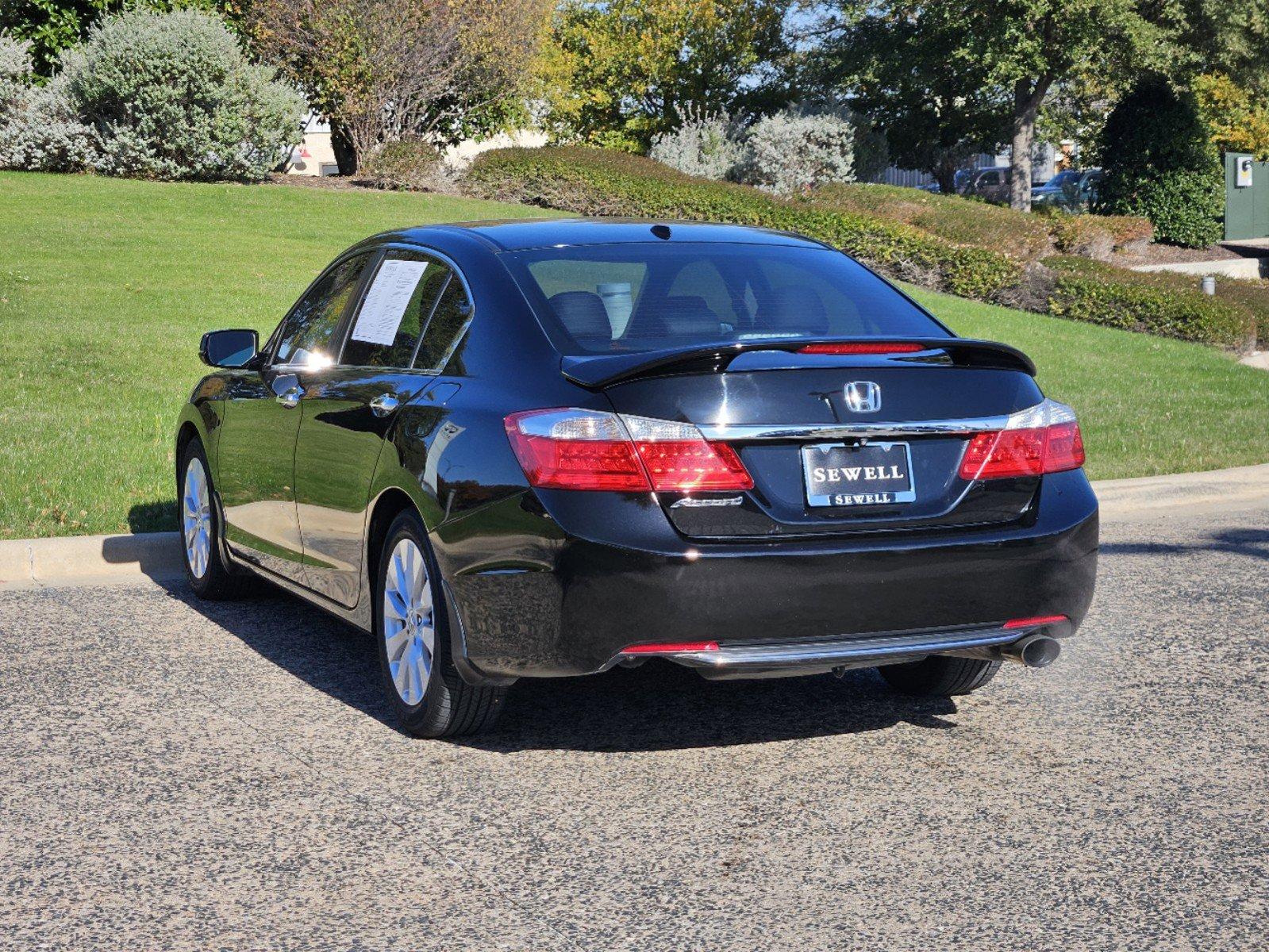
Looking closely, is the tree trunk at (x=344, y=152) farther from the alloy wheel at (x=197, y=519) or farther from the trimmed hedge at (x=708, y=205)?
the alloy wheel at (x=197, y=519)

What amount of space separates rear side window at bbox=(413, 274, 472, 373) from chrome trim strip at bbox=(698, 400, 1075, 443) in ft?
3.49

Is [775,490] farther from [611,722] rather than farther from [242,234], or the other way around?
[242,234]

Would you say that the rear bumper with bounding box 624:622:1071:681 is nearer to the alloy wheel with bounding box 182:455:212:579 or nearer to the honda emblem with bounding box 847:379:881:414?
the honda emblem with bounding box 847:379:881:414

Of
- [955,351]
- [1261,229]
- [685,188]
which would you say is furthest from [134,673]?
[1261,229]

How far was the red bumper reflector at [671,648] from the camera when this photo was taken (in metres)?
4.45

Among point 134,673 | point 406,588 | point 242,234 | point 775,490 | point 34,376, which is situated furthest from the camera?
point 242,234

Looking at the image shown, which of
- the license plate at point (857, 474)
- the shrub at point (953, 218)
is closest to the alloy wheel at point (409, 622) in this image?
the license plate at point (857, 474)

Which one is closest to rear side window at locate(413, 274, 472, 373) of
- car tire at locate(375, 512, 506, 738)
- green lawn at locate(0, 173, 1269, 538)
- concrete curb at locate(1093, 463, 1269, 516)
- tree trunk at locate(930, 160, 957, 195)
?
car tire at locate(375, 512, 506, 738)

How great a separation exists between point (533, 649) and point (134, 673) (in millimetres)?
2239

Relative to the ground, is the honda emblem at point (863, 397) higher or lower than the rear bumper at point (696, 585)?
higher

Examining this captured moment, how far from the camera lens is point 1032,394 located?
16.1 ft

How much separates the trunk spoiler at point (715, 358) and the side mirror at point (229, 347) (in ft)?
8.65

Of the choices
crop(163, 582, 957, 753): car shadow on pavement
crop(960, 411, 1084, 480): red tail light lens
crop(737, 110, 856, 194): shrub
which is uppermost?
crop(737, 110, 856, 194): shrub

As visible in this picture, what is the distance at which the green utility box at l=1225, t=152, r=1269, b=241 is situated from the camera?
39.5 m
